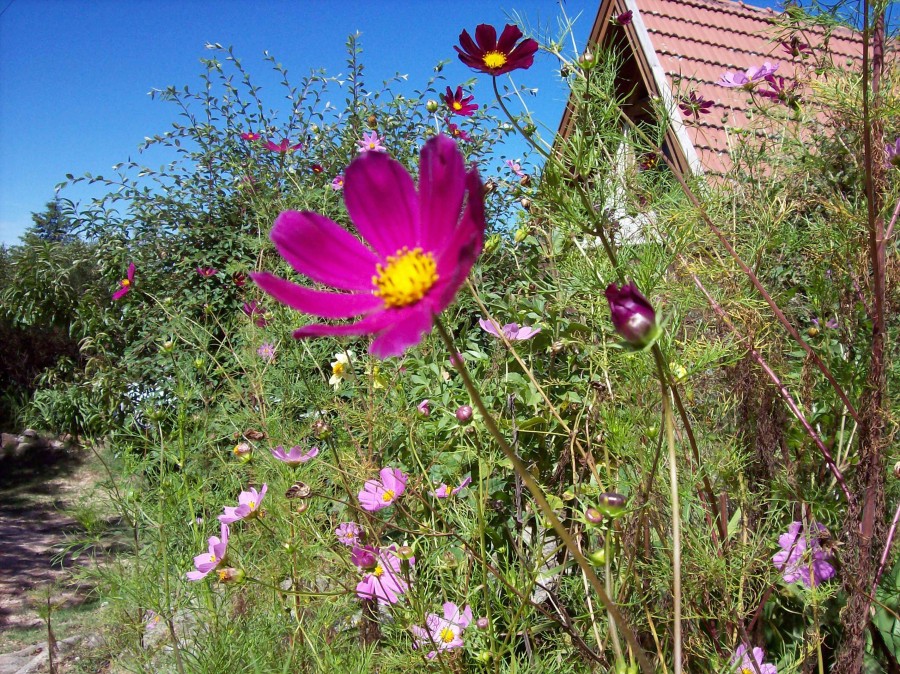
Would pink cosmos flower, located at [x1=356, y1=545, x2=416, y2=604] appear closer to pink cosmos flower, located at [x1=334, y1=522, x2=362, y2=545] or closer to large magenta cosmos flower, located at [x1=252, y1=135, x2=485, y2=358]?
pink cosmos flower, located at [x1=334, y1=522, x2=362, y2=545]

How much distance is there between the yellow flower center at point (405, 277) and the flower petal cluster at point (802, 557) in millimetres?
775

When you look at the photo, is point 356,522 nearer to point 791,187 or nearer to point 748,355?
point 748,355

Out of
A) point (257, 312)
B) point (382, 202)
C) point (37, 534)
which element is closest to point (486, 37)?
point (382, 202)

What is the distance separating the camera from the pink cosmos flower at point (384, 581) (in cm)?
94

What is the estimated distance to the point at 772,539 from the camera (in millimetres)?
1119

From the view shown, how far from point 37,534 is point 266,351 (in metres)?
3.17

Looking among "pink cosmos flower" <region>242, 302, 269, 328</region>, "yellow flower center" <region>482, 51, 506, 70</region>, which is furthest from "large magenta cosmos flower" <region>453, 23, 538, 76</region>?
"pink cosmos flower" <region>242, 302, 269, 328</region>

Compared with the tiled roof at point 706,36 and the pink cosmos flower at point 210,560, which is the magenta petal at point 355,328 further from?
the tiled roof at point 706,36

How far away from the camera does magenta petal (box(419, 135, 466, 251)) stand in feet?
1.70

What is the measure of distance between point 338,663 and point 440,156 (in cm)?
75

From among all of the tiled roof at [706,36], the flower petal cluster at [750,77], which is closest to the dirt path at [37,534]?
the flower petal cluster at [750,77]

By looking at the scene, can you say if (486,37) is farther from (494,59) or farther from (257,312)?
(257,312)

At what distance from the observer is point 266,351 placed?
1546mm

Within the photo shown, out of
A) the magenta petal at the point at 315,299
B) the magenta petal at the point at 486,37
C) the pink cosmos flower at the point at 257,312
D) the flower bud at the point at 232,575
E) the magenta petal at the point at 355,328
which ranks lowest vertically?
the flower bud at the point at 232,575
